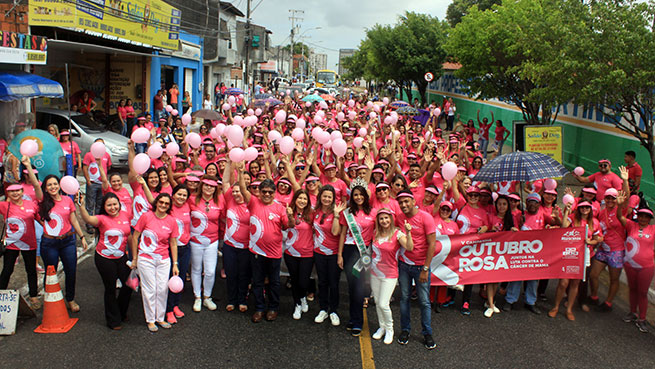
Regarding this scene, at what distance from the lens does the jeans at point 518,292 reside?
7.20m

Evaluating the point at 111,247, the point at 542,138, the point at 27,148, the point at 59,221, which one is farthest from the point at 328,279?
the point at 542,138

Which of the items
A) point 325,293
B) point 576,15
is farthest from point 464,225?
point 576,15

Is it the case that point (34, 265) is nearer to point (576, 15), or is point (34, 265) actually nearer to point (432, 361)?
point (432, 361)

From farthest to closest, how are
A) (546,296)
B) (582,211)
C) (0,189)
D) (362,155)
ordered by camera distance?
(0,189), (362,155), (546,296), (582,211)

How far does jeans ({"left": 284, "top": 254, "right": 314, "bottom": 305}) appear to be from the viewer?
6.57 metres

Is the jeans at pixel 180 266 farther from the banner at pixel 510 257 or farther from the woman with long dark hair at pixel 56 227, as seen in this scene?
the banner at pixel 510 257

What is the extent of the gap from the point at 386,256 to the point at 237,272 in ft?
6.19

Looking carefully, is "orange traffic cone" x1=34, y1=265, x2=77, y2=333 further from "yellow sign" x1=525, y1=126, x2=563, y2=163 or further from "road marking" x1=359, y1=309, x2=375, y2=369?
"yellow sign" x1=525, y1=126, x2=563, y2=163

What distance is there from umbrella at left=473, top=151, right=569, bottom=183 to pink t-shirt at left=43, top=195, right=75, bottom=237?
5014 millimetres

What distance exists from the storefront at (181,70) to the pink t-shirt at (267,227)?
2002 cm

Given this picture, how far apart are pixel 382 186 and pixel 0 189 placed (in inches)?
356

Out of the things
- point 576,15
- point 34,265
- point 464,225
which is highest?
point 576,15

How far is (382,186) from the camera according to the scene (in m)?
6.47

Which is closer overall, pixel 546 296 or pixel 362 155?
pixel 546 296
